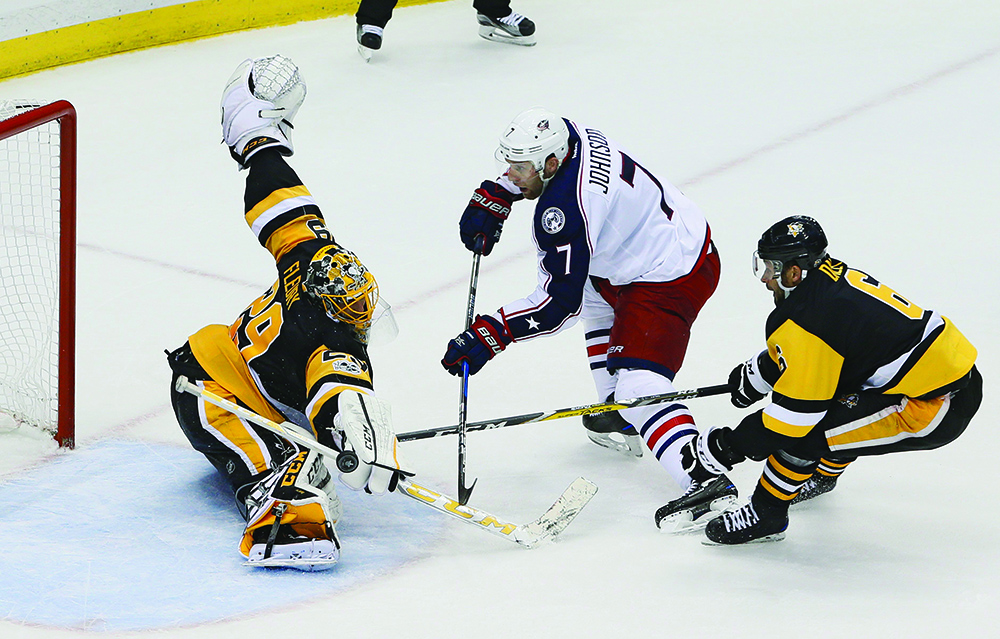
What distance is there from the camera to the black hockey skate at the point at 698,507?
2674 mm

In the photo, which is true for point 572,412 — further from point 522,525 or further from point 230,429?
point 230,429

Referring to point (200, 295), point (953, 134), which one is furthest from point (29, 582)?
point (953, 134)

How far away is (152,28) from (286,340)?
4447mm

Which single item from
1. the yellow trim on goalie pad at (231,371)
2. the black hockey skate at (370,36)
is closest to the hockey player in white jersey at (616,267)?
the yellow trim on goalie pad at (231,371)

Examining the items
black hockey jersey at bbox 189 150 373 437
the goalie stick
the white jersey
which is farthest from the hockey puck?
the white jersey

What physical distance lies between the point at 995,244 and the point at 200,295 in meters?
2.92

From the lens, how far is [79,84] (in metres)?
6.02

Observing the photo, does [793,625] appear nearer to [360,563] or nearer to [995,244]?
[360,563]

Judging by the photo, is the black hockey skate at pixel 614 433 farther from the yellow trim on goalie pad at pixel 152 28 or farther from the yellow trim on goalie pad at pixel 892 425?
the yellow trim on goalie pad at pixel 152 28

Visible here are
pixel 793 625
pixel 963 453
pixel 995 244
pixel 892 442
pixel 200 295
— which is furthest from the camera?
pixel 995 244

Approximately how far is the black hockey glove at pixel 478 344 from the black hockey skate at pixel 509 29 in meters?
4.30

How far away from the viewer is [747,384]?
2.83m

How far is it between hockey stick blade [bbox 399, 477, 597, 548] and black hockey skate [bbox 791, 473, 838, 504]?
1.62 feet

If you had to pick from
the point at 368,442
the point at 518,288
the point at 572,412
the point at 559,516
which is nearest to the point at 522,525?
the point at 559,516
